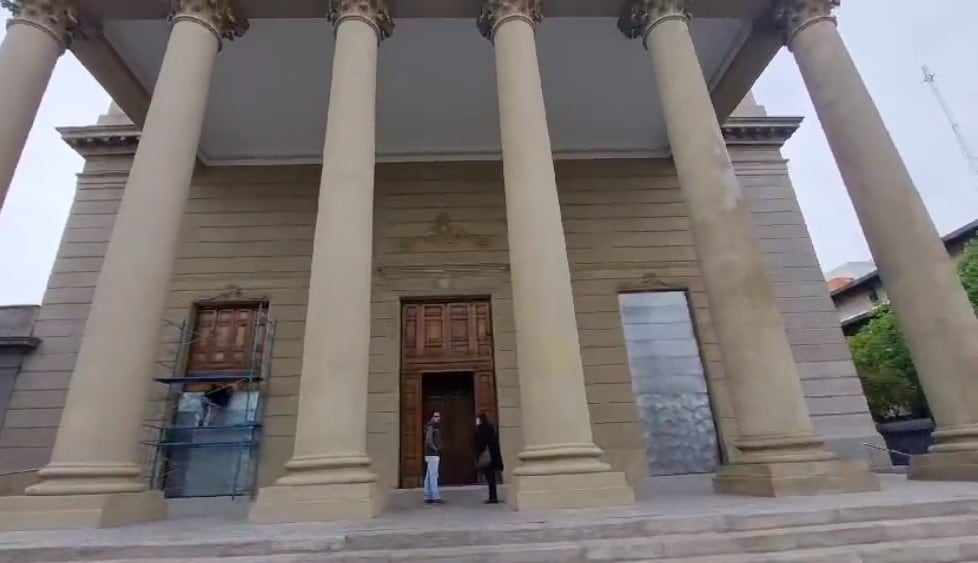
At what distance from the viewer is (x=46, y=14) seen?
31.7 ft

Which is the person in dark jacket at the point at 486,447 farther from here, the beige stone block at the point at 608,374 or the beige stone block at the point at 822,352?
the beige stone block at the point at 822,352

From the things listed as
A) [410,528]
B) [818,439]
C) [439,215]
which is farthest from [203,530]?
[439,215]

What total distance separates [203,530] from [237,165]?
11881 millimetres

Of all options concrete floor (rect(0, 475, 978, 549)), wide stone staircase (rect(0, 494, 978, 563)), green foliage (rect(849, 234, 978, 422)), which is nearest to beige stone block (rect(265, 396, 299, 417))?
concrete floor (rect(0, 475, 978, 549))

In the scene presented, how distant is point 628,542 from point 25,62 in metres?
11.6

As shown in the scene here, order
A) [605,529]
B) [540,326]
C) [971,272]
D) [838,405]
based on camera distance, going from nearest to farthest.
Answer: [605,529] → [540,326] → [838,405] → [971,272]

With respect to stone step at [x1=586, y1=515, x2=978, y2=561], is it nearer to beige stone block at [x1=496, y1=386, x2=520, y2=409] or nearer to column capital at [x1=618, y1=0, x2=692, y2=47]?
beige stone block at [x1=496, y1=386, x2=520, y2=409]

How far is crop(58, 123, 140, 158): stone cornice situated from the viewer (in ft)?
48.5

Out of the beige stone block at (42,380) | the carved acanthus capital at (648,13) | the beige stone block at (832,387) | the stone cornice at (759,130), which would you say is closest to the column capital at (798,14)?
the carved acanthus capital at (648,13)

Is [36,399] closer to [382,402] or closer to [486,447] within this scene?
[382,402]

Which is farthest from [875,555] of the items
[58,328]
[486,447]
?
[58,328]

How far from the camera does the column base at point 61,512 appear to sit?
6352 mm

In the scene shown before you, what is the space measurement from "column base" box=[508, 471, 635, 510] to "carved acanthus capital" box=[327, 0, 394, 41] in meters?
8.02

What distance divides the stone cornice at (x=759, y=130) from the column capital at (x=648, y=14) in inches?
255
